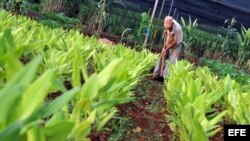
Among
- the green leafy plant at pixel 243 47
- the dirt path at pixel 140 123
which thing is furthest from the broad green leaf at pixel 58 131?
the green leafy plant at pixel 243 47

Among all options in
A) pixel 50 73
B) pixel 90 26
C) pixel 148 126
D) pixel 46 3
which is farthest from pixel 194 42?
pixel 50 73

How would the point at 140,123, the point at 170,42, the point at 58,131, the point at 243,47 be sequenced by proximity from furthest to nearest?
the point at 243,47
the point at 170,42
the point at 140,123
the point at 58,131

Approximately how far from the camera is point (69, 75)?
2584 millimetres

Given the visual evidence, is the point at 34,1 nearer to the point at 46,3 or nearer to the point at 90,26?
the point at 46,3

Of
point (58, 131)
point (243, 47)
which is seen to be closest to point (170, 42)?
point (243, 47)

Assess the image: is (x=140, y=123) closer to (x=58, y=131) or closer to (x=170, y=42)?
(x=58, y=131)

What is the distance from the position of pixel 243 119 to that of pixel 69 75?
1030 millimetres

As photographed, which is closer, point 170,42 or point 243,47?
point 170,42

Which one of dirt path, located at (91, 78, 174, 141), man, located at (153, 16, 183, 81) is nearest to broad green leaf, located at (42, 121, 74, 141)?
dirt path, located at (91, 78, 174, 141)

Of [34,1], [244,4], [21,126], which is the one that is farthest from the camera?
Result: [244,4]

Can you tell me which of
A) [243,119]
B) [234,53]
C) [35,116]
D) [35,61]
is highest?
[35,61]

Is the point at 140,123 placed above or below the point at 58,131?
below

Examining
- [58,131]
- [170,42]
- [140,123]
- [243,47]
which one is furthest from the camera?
[243,47]

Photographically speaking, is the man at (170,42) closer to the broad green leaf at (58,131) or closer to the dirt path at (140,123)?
the dirt path at (140,123)
